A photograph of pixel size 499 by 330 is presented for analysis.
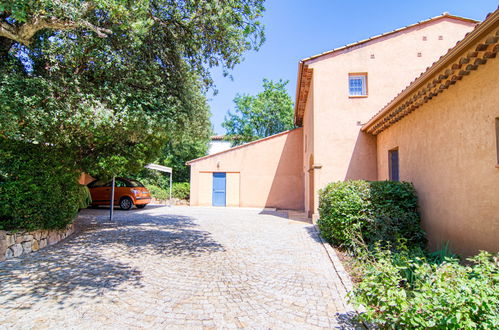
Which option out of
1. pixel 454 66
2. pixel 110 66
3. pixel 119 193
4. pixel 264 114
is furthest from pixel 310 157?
pixel 264 114

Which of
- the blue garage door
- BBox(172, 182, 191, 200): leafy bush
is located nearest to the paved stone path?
the blue garage door

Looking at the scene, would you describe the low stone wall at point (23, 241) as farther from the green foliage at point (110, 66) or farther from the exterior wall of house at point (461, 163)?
the exterior wall of house at point (461, 163)

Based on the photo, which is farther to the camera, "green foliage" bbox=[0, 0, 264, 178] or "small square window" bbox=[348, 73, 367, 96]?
"small square window" bbox=[348, 73, 367, 96]

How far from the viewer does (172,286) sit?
3.98 meters

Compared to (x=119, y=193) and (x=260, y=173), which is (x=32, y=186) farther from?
(x=260, y=173)

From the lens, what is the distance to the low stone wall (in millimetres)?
5146

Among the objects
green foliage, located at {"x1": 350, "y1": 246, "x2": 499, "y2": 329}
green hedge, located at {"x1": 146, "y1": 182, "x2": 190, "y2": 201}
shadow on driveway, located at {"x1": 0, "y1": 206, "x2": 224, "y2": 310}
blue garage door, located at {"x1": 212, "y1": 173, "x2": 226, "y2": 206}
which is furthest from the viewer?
green hedge, located at {"x1": 146, "y1": 182, "x2": 190, "y2": 201}

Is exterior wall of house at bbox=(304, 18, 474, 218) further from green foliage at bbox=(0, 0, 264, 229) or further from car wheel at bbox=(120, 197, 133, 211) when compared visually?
car wheel at bbox=(120, 197, 133, 211)

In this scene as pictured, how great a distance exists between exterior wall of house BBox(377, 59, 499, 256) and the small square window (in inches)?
169

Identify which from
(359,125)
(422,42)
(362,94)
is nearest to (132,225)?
(359,125)

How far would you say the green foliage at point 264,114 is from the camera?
28781mm

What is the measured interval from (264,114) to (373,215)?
78.0 feet

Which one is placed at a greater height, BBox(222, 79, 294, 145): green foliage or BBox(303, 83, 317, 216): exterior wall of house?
BBox(222, 79, 294, 145): green foliage

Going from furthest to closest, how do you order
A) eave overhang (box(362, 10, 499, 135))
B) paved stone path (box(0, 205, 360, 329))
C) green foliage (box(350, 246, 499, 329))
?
eave overhang (box(362, 10, 499, 135)), paved stone path (box(0, 205, 360, 329)), green foliage (box(350, 246, 499, 329))
